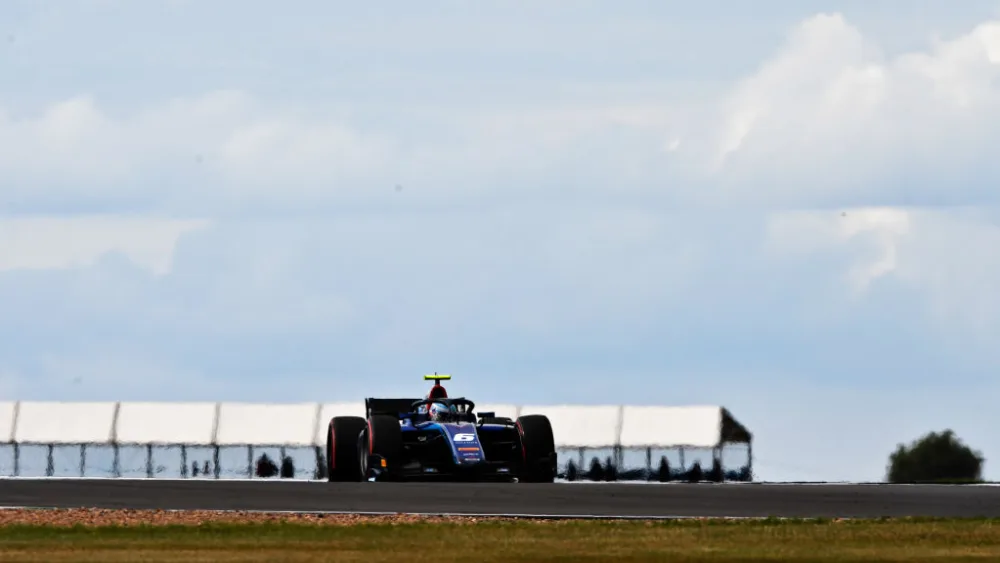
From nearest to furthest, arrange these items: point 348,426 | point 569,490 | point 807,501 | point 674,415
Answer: point 807,501 < point 569,490 < point 348,426 < point 674,415

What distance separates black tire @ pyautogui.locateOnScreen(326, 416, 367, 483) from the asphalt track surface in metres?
2.07

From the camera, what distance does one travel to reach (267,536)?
933 inches

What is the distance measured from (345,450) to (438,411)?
193 centimetres

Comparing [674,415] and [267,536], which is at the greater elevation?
[674,415]

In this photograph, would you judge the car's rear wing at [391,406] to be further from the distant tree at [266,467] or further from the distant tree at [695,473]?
the distant tree at [695,473]

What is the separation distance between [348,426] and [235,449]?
7.67 m

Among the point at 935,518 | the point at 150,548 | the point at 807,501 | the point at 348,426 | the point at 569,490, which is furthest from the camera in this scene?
the point at 348,426

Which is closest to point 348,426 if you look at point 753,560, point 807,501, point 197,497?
point 197,497

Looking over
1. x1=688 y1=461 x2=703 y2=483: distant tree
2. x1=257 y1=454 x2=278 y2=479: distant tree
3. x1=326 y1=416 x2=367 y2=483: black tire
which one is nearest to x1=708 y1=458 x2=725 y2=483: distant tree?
x1=688 y1=461 x2=703 y2=483: distant tree

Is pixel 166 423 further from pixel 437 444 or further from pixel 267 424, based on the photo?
pixel 437 444

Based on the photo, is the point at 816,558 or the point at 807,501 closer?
the point at 816,558

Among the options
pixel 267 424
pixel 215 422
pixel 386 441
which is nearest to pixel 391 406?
pixel 386 441

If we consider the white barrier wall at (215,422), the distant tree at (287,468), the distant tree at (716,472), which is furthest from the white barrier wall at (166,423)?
the distant tree at (716,472)

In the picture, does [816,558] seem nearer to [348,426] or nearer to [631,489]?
[631,489]
